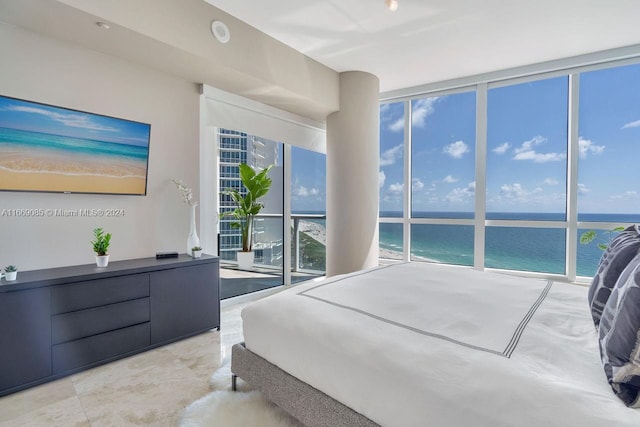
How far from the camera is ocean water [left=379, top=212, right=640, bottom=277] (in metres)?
3.77

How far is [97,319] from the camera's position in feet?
7.24

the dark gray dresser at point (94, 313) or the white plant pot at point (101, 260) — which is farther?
the white plant pot at point (101, 260)

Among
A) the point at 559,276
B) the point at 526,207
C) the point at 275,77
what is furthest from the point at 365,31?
the point at 559,276

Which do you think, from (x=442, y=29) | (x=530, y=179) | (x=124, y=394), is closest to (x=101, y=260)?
(x=124, y=394)

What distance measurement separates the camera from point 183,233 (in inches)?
123

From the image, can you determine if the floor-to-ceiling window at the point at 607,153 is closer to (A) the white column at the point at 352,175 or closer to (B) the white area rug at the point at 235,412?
(A) the white column at the point at 352,175

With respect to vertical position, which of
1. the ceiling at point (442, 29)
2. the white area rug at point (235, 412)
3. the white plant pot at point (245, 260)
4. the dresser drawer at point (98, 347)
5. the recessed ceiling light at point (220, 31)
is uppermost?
the ceiling at point (442, 29)

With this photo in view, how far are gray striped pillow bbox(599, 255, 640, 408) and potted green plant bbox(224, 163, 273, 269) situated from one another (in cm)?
359

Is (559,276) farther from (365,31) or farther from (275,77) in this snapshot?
(275,77)

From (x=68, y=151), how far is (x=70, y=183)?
23 cm

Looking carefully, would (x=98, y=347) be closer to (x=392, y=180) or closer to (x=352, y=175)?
(x=352, y=175)

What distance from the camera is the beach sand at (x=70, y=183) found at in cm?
210

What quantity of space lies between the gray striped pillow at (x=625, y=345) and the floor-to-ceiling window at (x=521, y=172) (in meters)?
3.20

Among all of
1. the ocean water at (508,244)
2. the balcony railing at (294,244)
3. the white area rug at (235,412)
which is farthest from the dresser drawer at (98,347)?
the ocean water at (508,244)
